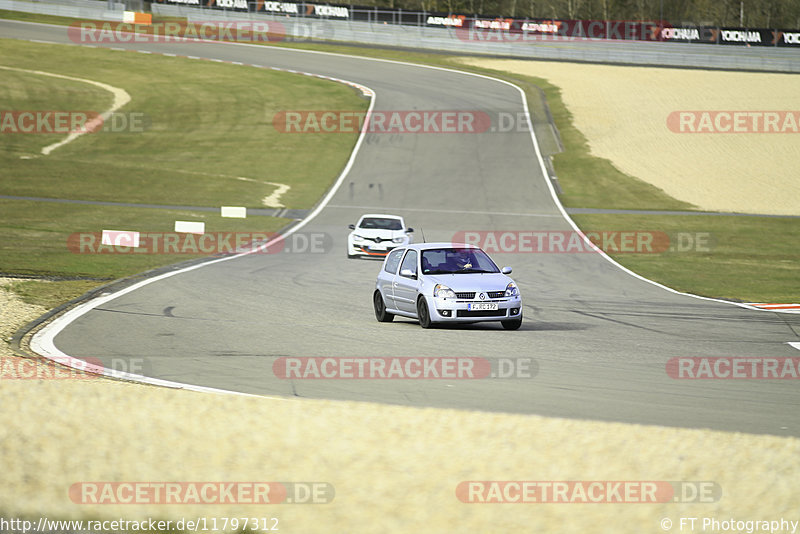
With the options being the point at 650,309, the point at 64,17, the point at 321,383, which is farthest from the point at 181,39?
the point at 321,383

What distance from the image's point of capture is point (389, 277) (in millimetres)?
16688

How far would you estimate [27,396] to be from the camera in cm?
664

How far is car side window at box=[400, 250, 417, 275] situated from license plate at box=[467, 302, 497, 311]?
1.89 m

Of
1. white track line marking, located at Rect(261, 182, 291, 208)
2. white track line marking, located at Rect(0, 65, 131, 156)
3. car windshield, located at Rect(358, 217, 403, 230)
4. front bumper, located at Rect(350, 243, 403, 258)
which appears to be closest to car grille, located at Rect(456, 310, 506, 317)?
front bumper, located at Rect(350, 243, 403, 258)

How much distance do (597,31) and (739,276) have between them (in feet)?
176

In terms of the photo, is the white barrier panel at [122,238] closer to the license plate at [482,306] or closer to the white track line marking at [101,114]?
the license plate at [482,306]

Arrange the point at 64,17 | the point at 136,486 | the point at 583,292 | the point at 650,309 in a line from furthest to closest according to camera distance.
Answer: the point at 64,17 → the point at 583,292 → the point at 650,309 → the point at 136,486

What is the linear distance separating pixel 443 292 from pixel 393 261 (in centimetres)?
259

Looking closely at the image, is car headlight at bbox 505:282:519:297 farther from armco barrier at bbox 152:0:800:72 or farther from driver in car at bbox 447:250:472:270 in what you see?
armco barrier at bbox 152:0:800:72

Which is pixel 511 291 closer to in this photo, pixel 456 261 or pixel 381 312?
pixel 456 261

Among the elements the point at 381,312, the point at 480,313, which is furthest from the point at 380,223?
the point at 480,313

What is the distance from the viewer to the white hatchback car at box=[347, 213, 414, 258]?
2742 centimetres

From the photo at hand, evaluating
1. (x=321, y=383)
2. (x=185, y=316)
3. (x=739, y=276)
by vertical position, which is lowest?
(x=739, y=276)

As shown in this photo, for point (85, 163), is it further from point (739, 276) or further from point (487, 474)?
point (487, 474)
